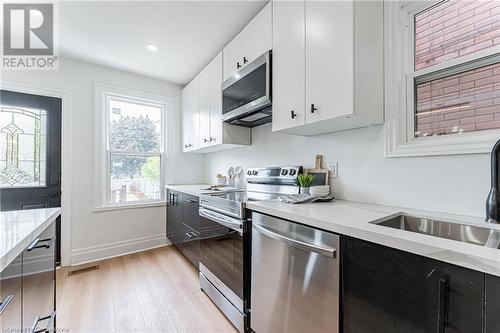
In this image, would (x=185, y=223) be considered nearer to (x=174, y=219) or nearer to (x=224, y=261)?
(x=174, y=219)

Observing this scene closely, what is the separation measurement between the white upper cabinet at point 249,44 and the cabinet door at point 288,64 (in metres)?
0.11

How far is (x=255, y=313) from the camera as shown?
1438 millimetres

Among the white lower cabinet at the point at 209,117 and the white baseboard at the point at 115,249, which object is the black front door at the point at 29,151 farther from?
the white lower cabinet at the point at 209,117

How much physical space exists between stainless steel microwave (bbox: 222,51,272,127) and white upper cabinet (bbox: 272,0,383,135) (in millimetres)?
149

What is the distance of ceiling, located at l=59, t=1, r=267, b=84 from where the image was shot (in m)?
1.88

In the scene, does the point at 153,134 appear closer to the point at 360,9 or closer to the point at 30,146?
the point at 30,146

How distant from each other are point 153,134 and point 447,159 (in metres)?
3.43

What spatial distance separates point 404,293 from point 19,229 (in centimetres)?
159

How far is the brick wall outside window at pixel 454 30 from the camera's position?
1.12 meters

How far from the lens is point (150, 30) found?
2.19 metres

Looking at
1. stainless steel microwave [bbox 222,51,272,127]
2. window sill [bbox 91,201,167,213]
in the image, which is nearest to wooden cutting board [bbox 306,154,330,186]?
stainless steel microwave [bbox 222,51,272,127]

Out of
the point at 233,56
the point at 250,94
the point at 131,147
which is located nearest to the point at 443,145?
the point at 250,94

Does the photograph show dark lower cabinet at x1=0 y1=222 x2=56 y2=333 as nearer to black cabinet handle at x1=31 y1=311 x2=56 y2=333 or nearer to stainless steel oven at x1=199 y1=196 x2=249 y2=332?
black cabinet handle at x1=31 y1=311 x2=56 y2=333

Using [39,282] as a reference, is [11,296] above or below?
above
